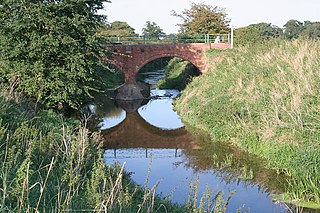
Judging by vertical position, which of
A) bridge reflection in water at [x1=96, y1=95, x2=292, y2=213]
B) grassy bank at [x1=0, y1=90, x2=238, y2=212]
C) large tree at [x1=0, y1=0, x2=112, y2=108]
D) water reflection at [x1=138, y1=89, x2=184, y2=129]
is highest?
large tree at [x1=0, y1=0, x2=112, y2=108]

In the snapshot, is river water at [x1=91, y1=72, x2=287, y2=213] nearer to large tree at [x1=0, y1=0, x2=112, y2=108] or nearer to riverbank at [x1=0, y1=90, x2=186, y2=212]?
riverbank at [x1=0, y1=90, x2=186, y2=212]

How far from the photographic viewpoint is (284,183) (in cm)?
1084

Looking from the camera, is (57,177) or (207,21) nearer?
(57,177)

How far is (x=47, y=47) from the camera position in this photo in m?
14.5

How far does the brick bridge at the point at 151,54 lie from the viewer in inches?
1079

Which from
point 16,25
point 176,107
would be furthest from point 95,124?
point 16,25

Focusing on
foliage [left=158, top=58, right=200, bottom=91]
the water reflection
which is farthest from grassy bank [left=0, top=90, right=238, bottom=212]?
foliage [left=158, top=58, right=200, bottom=91]

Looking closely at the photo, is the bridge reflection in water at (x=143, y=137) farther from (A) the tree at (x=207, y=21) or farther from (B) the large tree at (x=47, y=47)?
(A) the tree at (x=207, y=21)

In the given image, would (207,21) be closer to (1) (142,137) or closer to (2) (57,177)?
(1) (142,137)

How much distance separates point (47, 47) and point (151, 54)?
1356 centimetres

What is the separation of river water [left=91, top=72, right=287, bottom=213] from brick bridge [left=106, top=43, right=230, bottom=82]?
Result: 18.6 feet

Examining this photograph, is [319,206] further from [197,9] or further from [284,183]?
[197,9]

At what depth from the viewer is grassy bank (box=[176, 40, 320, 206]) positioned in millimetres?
11125

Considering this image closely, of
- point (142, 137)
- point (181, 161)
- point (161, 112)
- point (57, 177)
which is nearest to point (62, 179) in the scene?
point (57, 177)
